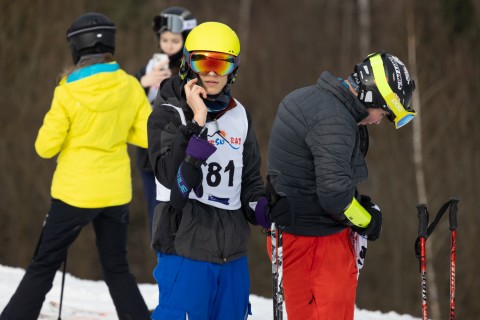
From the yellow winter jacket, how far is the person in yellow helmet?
1.30 meters

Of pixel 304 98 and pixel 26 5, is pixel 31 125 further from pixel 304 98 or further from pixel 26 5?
pixel 304 98

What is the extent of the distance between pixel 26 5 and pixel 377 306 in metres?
13.1

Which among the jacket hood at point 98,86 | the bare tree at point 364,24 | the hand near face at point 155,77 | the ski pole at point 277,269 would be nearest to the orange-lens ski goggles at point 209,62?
the ski pole at point 277,269

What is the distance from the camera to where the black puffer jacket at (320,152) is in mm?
4535

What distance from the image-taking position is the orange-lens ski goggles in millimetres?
4266

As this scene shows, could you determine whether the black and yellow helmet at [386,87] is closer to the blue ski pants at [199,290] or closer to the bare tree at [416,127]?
the blue ski pants at [199,290]

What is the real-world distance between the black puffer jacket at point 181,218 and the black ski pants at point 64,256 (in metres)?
1.36

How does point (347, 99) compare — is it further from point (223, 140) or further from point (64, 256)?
point (64, 256)

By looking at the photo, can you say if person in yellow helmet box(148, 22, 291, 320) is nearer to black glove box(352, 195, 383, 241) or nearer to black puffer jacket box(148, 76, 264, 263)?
black puffer jacket box(148, 76, 264, 263)

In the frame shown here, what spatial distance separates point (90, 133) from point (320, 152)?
5.50 feet

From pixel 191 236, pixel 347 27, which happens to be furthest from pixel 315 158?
pixel 347 27

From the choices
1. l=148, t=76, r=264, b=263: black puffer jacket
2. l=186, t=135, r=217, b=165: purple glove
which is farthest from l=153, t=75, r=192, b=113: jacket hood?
l=186, t=135, r=217, b=165: purple glove

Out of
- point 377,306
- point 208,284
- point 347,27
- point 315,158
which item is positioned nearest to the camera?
point 208,284

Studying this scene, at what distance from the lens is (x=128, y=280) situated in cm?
587
